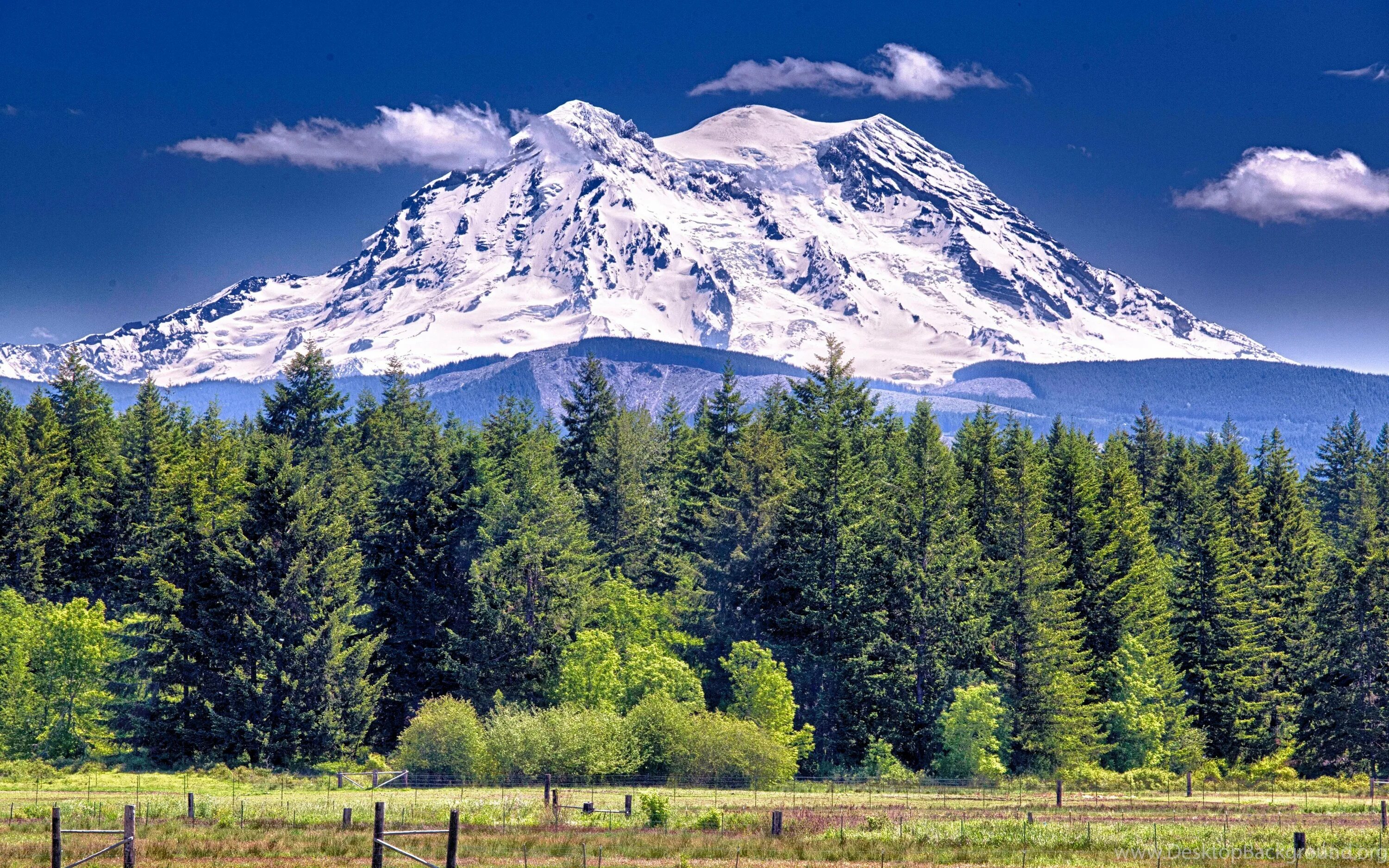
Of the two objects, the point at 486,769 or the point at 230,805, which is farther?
the point at 486,769

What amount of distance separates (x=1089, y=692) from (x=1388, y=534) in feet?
81.8

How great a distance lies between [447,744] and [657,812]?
89.5 ft

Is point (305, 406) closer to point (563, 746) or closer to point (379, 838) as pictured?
point (563, 746)

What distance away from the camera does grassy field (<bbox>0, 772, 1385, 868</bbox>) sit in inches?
1671

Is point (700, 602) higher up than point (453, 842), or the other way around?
point (700, 602)

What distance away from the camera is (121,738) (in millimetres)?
82438

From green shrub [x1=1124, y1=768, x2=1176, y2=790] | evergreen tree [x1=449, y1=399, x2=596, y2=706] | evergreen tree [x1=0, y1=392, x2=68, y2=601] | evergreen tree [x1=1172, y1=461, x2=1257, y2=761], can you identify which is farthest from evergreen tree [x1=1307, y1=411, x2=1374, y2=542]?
evergreen tree [x1=0, y1=392, x2=68, y2=601]

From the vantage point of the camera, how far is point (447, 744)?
74688 mm

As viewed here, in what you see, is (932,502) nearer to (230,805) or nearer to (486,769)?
(486,769)

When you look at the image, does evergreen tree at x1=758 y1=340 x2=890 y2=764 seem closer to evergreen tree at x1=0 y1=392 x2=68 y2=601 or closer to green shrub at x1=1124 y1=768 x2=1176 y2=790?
green shrub at x1=1124 y1=768 x2=1176 y2=790

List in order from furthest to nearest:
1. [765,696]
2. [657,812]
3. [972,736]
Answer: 1. [765,696]
2. [972,736]
3. [657,812]

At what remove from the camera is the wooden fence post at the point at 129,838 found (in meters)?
34.6

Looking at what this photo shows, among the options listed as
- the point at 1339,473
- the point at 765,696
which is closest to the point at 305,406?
the point at 765,696

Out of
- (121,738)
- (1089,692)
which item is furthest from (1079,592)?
(121,738)
